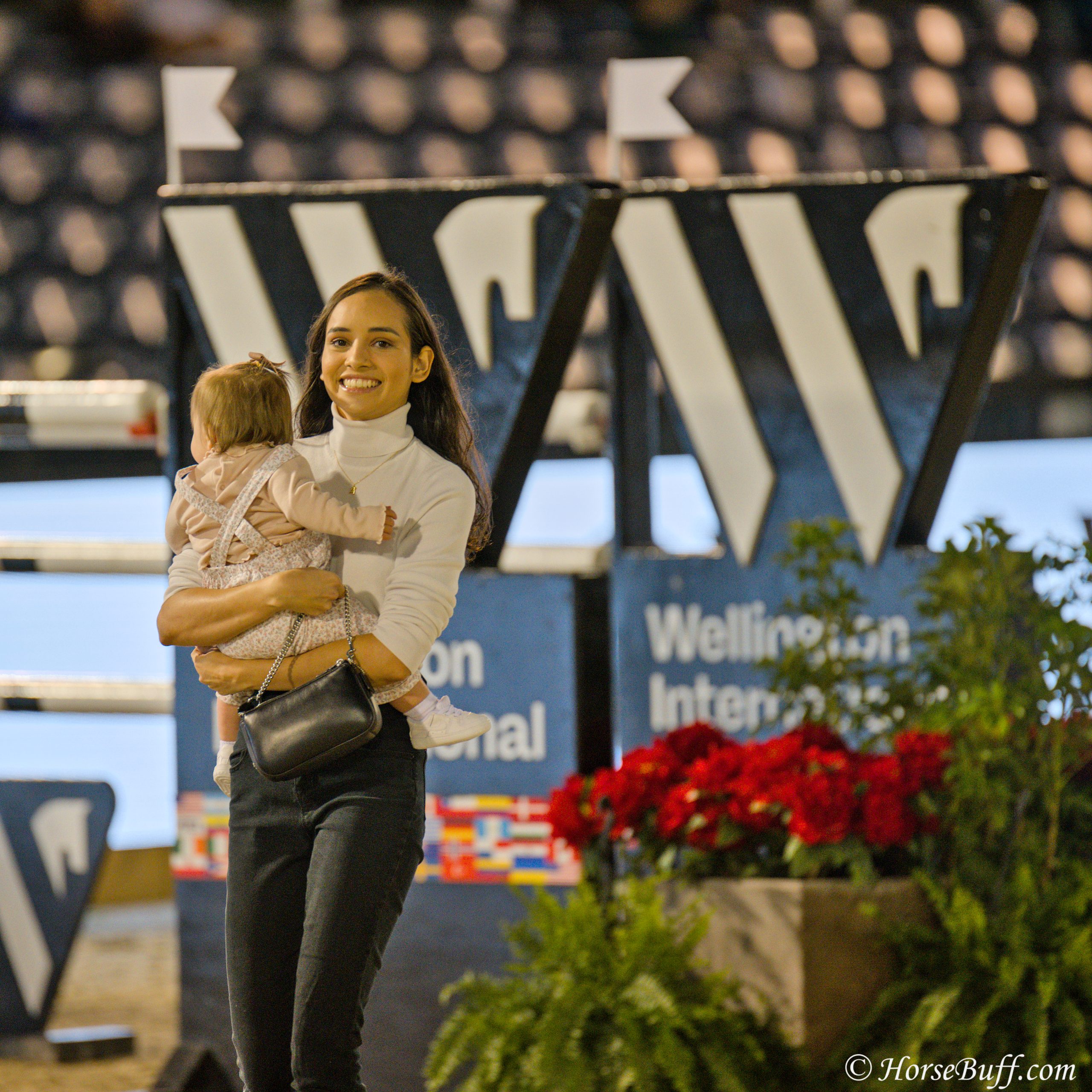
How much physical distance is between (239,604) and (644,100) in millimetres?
1774

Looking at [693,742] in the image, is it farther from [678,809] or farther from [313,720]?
[313,720]

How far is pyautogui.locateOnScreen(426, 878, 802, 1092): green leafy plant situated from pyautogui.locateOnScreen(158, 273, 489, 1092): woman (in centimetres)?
105

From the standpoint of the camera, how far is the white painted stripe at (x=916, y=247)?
2.63m

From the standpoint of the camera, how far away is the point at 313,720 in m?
1.15

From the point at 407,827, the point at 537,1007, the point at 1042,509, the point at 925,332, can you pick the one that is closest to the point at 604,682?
the point at 537,1007

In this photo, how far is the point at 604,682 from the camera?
2.85 meters

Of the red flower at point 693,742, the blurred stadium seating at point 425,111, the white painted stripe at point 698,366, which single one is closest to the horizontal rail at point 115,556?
the white painted stripe at point 698,366

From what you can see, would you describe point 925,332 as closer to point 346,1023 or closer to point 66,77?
point 346,1023

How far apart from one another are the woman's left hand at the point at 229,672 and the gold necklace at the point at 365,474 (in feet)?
0.51

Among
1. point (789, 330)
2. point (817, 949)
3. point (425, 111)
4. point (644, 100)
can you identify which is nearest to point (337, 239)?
point (644, 100)

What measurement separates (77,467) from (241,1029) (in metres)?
3.15

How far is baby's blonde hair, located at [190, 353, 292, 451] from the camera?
46.1 inches

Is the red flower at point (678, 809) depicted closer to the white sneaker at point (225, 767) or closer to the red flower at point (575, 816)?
the red flower at point (575, 816)

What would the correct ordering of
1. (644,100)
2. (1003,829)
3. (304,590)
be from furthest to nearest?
(644,100) < (1003,829) < (304,590)
